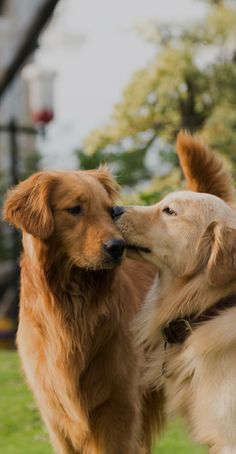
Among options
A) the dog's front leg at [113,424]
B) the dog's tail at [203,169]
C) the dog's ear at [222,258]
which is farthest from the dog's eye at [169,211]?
the dog's front leg at [113,424]

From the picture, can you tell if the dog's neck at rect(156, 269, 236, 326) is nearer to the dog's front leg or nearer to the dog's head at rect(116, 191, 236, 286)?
the dog's head at rect(116, 191, 236, 286)

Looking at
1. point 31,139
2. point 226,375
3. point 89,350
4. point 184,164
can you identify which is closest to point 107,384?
point 89,350

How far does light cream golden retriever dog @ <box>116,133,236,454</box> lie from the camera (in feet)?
14.8

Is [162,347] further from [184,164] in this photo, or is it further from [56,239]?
[184,164]

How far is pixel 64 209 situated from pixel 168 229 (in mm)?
582

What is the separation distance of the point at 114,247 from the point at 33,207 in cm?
55

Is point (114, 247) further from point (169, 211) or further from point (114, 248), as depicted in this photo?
point (169, 211)

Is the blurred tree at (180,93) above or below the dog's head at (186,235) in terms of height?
below

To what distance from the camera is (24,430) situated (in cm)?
752

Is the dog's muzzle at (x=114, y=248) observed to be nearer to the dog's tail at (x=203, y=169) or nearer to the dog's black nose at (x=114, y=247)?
the dog's black nose at (x=114, y=247)

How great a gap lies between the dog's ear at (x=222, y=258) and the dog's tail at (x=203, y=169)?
128 cm

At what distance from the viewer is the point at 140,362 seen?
5121mm

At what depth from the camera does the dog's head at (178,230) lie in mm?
4645

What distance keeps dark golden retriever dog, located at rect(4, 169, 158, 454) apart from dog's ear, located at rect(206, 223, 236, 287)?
1.85ft
